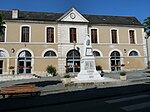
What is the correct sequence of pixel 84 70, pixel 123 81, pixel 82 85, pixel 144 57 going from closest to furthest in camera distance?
1. pixel 82 85
2. pixel 123 81
3. pixel 84 70
4. pixel 144 57

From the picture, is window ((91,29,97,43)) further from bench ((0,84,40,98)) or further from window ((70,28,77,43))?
bench ((0,84,40,98))

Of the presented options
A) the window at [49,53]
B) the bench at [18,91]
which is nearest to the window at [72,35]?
the window at [49,53]

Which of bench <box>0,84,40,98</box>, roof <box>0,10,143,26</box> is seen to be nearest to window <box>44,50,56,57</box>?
roof <box>0,10,143,26</box>

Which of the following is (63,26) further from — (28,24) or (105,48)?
(105,48)

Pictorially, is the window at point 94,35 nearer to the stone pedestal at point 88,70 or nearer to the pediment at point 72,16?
the pediment at point 72,16

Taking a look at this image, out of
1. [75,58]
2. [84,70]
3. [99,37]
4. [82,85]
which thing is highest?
[99,37]

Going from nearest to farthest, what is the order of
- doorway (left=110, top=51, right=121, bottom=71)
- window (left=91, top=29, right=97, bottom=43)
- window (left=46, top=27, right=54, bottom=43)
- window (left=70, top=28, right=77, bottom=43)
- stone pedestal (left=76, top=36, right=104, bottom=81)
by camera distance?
stone pedestal (left=76, top=36, right=104, bottom=81) < window (left=46, top=27, right=54, bottom=43) < window (left=70, top=28, right=77, bottom=43) < window (left=91, top=29, right=97, bottom=43) < doorway (left=110, top=51, right=121, bottom=71)

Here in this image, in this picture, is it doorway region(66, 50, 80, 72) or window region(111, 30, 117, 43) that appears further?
window region(111, 30, 117, 43)

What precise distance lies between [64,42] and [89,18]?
635 centimetres

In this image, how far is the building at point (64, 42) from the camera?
2256cm

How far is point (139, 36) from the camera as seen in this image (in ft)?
89.7

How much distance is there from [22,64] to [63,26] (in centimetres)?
746

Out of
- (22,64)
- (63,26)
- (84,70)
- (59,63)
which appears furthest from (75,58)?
(84,70)

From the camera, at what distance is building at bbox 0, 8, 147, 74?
2256 centimetres
